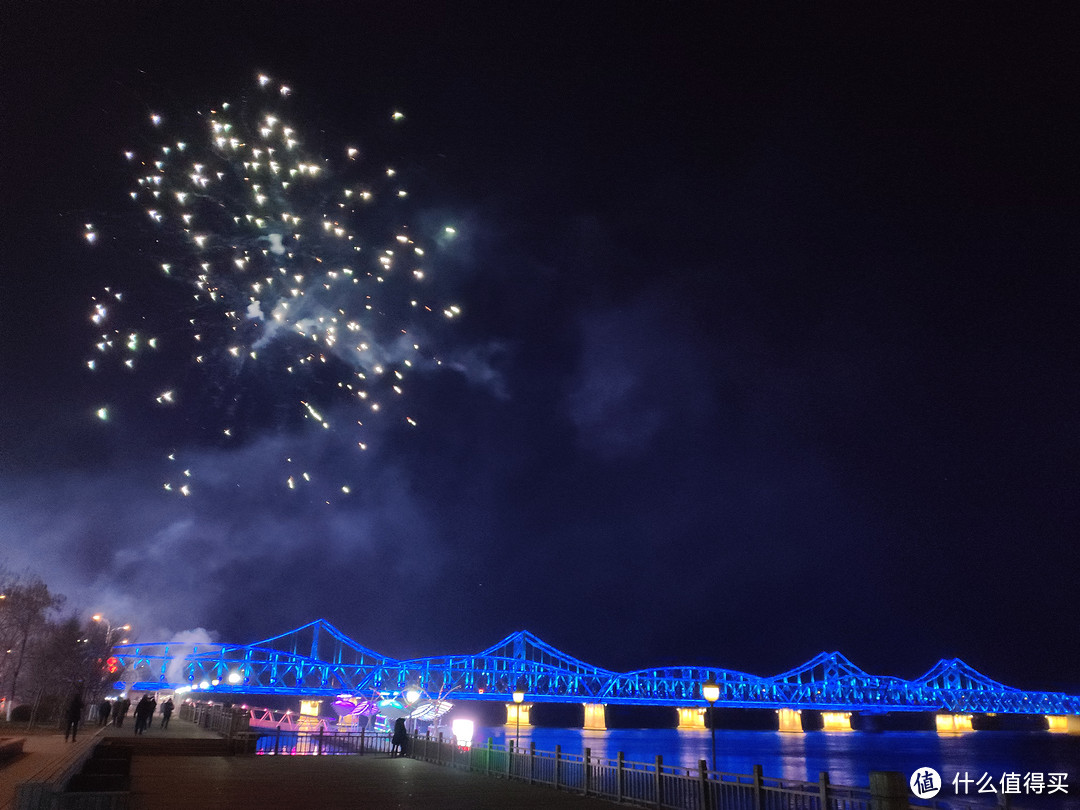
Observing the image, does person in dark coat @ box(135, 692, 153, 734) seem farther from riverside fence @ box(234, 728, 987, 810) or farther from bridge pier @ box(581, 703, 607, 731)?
bridge pier @ box(581, 703, 607, 731)

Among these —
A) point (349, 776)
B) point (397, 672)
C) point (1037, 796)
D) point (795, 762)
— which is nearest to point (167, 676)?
point (397, 672)

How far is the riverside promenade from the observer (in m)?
16.7

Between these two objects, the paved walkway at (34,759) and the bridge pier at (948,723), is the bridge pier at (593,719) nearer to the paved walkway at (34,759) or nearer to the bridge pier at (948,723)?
the bridge pier at (948,723)

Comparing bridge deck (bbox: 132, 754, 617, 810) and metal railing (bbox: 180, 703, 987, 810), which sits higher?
metal railing (bbox: 180, 703, 987, 810)

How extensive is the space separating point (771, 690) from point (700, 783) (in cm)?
18775

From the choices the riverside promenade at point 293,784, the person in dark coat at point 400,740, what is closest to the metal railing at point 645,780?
the person in dark coat at point 400,740

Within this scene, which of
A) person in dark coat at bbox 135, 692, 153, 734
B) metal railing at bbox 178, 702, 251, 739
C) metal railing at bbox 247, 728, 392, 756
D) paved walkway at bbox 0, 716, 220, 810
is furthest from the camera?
person in dark coat at bbox 135, 692, 153, 734

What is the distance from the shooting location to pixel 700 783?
53.3 ft

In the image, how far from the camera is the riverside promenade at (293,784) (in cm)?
1666

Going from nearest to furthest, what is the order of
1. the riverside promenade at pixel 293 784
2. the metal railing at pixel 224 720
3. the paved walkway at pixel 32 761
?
1. the paved walkway at pixel 32 761
2. the riverside promenade at pixel 293 784
3. the metal railing at pixel 224 720

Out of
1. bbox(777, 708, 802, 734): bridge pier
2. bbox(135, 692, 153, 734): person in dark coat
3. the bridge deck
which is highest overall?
bbox(777, 708, 802, 734): bridge pier

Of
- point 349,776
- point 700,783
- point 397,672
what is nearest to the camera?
point 700,783

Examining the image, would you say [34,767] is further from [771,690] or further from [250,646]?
[771,690]

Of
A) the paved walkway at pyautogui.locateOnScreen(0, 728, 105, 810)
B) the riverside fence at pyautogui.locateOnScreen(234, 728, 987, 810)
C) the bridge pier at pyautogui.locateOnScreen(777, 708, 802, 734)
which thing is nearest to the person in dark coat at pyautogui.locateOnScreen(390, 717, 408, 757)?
the riverside fence at pyautogui.locateOnScreen(234, 728, 987, 810)
